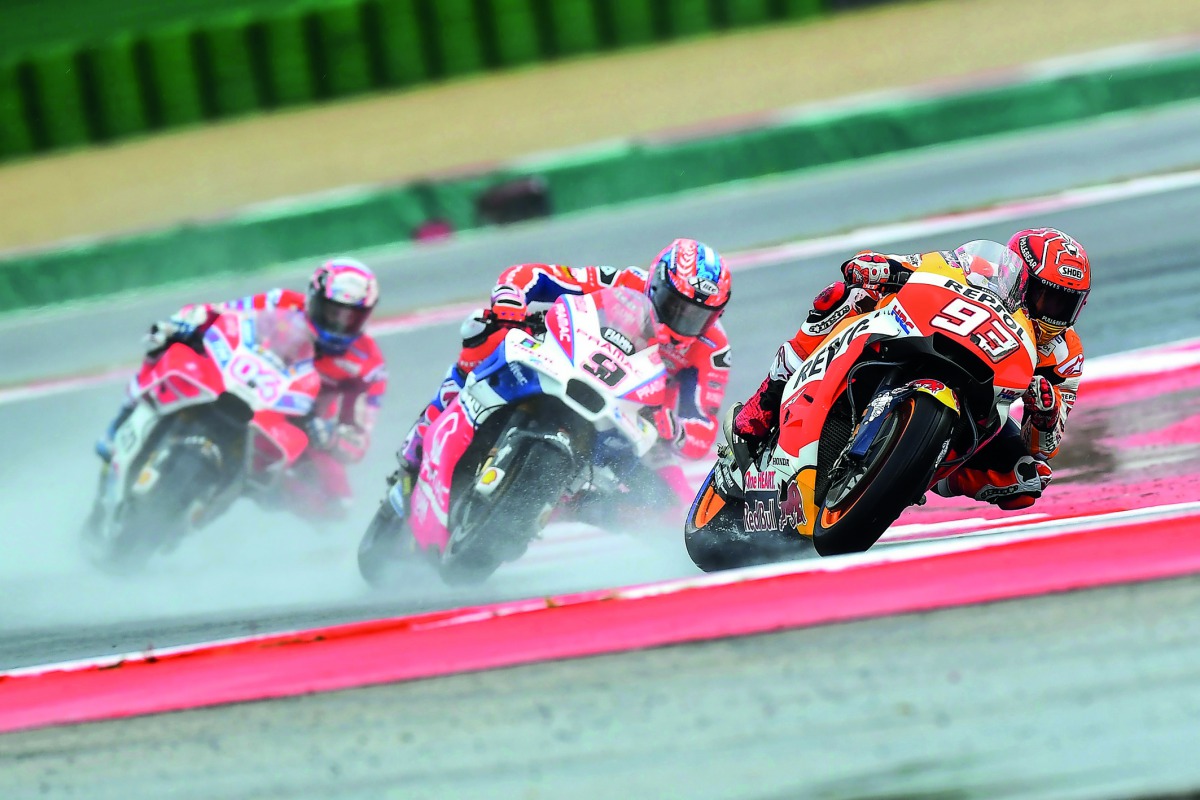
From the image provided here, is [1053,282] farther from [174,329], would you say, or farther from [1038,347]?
[174,329]

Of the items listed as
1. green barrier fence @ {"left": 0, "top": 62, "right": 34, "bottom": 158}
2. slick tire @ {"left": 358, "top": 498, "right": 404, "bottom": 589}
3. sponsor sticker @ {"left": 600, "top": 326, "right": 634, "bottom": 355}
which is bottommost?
green barrier fence @ {"left": 0, "top": 62, "right": 34, "bottom": 158}

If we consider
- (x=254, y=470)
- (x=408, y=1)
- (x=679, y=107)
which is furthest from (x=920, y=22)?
(x=254, y=470)

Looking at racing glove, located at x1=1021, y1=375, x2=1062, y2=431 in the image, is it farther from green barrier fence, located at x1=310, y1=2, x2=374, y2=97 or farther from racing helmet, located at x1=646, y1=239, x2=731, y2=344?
green barrier fence, located at x1=310, y1=2, x2=374, y2=97

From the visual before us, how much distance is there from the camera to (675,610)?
357 cm

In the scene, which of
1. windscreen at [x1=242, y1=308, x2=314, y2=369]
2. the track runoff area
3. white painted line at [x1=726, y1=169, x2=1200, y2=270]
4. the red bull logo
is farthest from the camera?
white painted line at [x1=726, y1=169, x2=1200, y2=270]

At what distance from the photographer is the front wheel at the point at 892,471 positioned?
415 centimetres

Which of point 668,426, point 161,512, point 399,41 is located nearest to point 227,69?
point 399,41

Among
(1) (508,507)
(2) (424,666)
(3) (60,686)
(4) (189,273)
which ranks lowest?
(4) (189,273)

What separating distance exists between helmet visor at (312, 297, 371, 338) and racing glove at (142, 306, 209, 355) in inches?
23.1

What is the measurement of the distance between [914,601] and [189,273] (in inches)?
388

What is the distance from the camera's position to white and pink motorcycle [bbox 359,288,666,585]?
5.52 m

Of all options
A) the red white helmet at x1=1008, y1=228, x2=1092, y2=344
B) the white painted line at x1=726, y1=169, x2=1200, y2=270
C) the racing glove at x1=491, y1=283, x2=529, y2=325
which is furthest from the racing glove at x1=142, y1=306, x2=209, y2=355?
the red white helmet at x1=1008, y1=228, x2=1092, y2=344

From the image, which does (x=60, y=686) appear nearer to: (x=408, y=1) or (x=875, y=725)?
(x=875, y=725)

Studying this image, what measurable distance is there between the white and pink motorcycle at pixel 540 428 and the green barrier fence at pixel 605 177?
6.10 m
